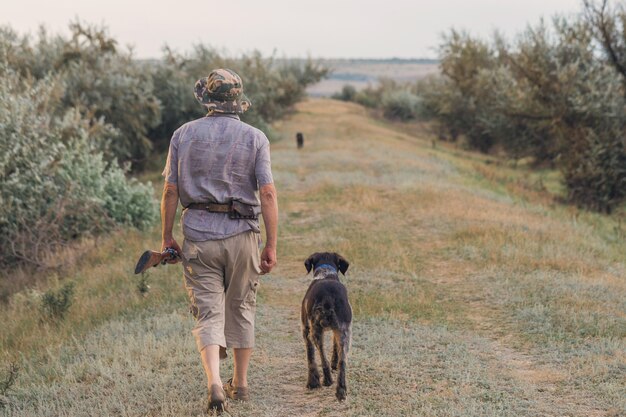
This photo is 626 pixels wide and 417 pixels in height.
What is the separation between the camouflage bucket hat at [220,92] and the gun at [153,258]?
114 centimetres

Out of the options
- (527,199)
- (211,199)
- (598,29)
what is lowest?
(527,199)

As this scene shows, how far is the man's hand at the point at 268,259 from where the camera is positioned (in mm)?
5203

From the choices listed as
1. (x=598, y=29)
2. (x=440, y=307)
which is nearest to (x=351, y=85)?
(x=598, y=29)

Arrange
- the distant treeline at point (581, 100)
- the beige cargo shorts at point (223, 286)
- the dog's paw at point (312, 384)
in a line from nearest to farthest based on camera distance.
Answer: the beige cargo shorts at point (223, 286) → the dog's paw at point (312, 384) → the distant treeline at point (581, 100)

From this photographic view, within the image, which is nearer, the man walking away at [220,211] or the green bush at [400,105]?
the man walking away at [220,211]

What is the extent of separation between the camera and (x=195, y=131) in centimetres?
518

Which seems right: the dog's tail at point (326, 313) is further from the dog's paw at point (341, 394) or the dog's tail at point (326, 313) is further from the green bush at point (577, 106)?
the green bush at point (577, 106)

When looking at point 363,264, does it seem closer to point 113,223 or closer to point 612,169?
point 113,223

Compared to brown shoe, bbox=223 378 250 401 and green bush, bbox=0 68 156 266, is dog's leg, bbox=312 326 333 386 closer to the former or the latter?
brown shoe, bbox=223 378 250 401

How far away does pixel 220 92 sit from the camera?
17.1 feet

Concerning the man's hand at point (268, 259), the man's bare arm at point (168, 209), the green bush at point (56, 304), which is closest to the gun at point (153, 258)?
the man's bare arm at point (168, 209)

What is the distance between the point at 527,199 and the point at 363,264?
12.6 m

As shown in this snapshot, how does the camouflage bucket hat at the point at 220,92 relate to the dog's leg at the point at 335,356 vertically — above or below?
above

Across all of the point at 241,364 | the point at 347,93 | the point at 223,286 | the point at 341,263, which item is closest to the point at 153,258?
the point at 223,286
